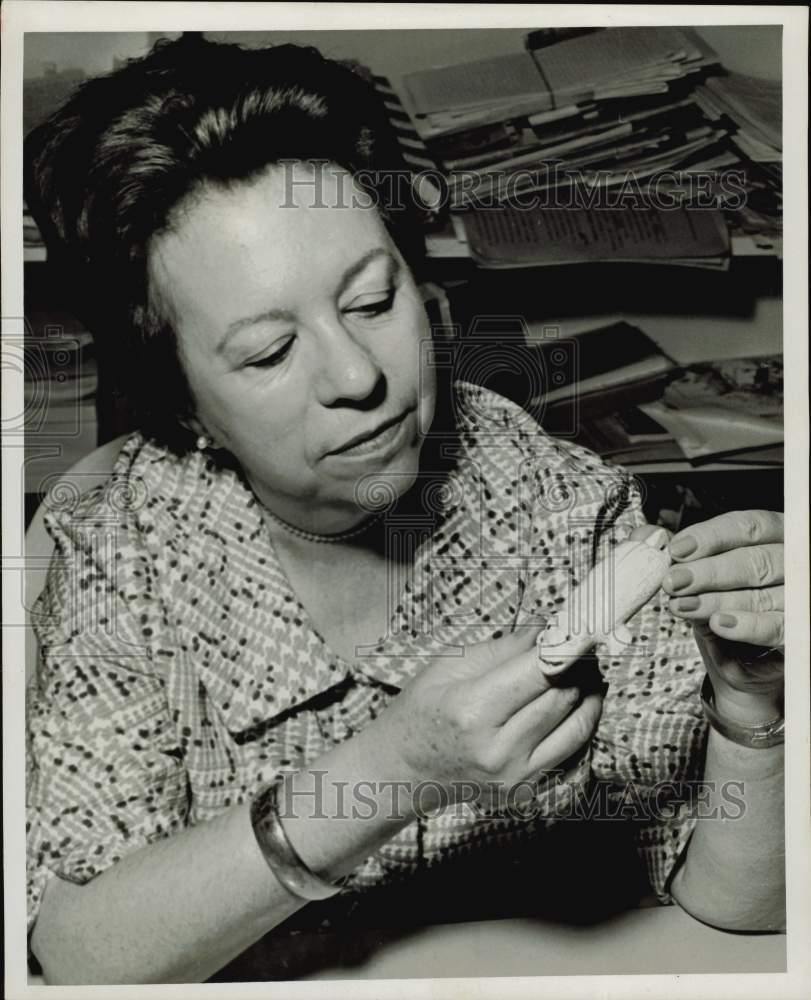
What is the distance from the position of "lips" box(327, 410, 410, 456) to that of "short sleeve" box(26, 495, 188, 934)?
22 centimetres

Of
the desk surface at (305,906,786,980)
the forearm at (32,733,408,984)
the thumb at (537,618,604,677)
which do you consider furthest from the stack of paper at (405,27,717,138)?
the desk surface at (305,906,786,980)

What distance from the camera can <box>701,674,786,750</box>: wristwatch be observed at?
0.90 metres

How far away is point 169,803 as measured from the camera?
2.97 ft

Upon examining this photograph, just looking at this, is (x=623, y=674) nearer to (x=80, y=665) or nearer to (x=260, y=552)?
(x=260, y=552)

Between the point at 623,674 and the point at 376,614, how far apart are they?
0.74 ft

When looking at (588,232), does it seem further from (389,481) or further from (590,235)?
(389,481)

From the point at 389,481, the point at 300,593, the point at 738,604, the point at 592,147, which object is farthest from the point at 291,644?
the point at 592,147

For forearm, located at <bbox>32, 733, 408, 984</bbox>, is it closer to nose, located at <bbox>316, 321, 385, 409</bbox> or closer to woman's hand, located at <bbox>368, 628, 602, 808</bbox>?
woman's hand, located at <bbox>368, 628, 602, 808</bbox>

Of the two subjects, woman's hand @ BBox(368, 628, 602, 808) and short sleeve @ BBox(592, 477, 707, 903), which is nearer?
woman's hand @ BBox(368, 628, 602, 808)

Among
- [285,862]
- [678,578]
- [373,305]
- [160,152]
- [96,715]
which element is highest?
[160,152]

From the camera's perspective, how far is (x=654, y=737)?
921 millimetres

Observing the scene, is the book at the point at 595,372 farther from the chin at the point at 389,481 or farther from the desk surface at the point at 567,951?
the desk surface at the point at 567,951

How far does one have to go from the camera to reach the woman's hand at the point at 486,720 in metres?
0.77

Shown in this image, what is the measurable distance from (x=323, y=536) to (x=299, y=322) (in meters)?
0.22
